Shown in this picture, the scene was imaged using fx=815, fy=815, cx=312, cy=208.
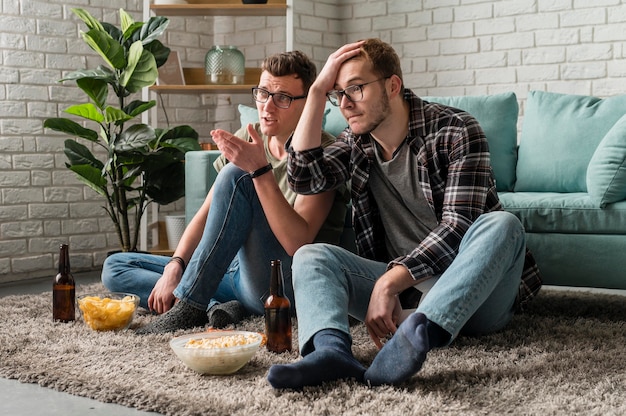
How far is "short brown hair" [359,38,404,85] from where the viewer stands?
86.0 inches

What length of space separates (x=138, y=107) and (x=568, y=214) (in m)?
2.21

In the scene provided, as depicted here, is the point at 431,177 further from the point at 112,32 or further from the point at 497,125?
the point at 112,32

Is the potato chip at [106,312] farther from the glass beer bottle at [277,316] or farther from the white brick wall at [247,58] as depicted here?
the white brick wall at [247,58]

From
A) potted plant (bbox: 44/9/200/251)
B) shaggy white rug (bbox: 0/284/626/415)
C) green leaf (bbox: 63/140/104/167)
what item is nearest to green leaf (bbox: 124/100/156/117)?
potted plant (bbox: 44/9/200/251)

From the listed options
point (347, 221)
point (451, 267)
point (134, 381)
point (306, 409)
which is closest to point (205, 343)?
point (134, 381)

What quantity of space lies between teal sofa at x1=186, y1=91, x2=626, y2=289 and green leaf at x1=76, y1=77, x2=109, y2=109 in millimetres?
704

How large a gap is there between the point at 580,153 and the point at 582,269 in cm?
73

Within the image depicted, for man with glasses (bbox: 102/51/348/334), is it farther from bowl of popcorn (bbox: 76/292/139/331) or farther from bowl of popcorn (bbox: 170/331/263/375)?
bowl of popcorn (bbox: 170/331/263/375)

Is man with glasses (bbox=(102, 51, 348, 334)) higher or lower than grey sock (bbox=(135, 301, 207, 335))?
higher

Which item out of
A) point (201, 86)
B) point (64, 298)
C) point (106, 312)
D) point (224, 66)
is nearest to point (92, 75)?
point (201, 86)

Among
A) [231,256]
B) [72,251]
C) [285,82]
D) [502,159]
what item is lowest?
[72,251]

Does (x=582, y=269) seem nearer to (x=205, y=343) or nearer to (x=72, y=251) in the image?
(x=205, y=343)

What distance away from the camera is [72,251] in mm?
4602

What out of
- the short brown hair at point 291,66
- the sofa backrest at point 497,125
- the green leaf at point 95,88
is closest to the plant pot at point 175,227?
the green leaf at point 95,88
